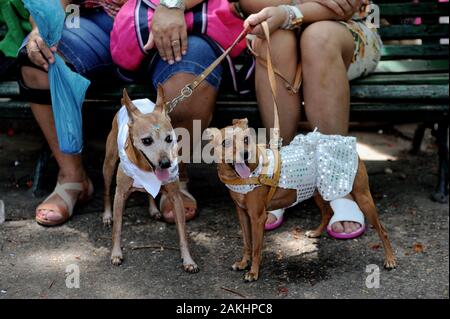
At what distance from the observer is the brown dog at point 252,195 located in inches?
111

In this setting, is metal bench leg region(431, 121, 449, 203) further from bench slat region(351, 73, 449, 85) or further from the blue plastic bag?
the blue plastic bag

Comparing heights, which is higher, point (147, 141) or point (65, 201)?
point (147, 141)

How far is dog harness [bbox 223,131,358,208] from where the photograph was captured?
9.79ft

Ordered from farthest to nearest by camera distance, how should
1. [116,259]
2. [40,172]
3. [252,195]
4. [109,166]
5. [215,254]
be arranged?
[40,172], [109,166], [215,254], [116,259], [252,195]

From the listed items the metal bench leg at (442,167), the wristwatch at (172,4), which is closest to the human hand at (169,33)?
the wristwatch at (172,4)

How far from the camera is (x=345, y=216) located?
11.4 feet

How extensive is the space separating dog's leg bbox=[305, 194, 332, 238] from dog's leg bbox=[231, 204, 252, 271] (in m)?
0.49

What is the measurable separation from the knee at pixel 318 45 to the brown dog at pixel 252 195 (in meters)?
0.55

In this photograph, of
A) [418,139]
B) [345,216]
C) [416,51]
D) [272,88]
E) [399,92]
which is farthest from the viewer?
[418,139]

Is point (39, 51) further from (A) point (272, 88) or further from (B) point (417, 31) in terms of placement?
(B) point (417, 31)

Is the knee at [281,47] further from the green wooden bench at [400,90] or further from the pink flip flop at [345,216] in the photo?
the pink flip flop at [345,216]

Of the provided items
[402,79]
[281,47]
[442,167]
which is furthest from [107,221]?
[442,167]

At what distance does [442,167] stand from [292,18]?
56.7 inches

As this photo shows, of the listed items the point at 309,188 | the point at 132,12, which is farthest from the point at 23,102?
the point at 309,188
